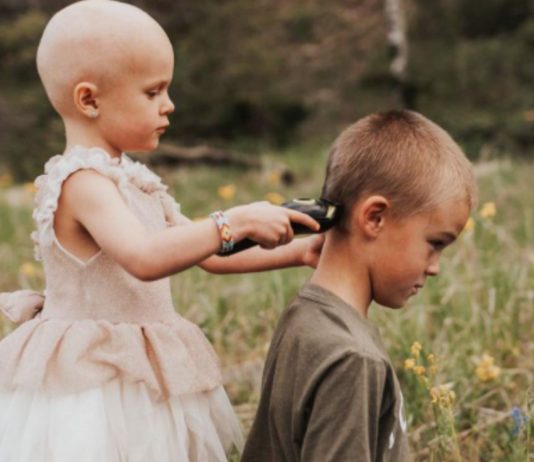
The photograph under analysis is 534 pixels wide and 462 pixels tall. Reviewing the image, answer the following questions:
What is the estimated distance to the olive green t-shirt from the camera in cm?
189

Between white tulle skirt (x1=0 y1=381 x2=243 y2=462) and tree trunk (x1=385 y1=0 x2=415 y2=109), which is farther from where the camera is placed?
tree trunk (x1=385 y1=0 x2=415 y2=109)

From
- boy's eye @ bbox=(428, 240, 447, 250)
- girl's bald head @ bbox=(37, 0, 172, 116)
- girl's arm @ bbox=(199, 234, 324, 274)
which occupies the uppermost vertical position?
girl's bald head @ bbox=(37, 0, 172, 116)

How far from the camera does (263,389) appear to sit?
2.18 meters

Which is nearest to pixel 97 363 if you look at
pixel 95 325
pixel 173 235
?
pixel 95 325

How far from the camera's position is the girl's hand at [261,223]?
1.93m

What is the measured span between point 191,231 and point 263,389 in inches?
18.1

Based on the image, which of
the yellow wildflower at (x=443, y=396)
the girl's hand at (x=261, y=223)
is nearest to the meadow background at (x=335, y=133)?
the yellow wildflower at (x=443, y=396)

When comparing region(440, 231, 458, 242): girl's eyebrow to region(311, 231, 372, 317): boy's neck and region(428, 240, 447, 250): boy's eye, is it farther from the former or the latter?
region(311, 231, 372, 317): boy's neck

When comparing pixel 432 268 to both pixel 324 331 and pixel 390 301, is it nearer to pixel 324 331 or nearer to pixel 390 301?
pixel 390 301

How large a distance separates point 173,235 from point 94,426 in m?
0.51

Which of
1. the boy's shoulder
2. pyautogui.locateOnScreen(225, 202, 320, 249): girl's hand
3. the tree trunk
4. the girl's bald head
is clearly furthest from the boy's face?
the tree trunk

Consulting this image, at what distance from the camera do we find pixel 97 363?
215cm

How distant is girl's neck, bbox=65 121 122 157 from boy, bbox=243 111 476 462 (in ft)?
1.69

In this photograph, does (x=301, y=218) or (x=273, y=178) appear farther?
(x=273, y=178)
